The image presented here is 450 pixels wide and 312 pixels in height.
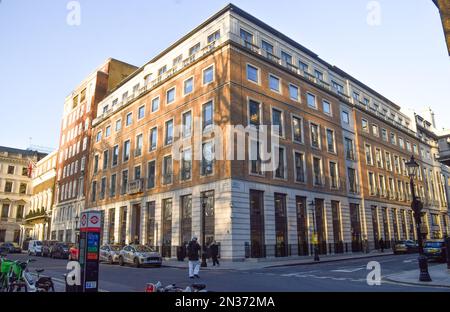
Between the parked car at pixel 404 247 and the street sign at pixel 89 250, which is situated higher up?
the street sign at pixel 89 250

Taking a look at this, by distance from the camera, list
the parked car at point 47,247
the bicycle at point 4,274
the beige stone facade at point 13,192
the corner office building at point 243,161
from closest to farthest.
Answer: the bicycle at point 4,274 → the corner office building at point 243,161 → the parked car at point 47,247 → the beige stone facade at point 13,192

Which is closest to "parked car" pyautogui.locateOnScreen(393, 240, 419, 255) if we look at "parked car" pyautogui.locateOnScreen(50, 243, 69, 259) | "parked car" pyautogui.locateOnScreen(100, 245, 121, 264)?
"parked car" pyautogui.locateOnScreen(100, 245, 121, 264)

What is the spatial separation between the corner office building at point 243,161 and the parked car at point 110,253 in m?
5.73

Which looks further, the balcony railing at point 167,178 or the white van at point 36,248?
the white van at point 36,248

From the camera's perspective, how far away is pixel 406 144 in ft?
183

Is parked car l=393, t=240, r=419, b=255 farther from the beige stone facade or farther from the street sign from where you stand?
the beige stone facade

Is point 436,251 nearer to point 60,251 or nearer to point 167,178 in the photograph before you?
point 167,178

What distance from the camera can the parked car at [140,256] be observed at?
860 inches

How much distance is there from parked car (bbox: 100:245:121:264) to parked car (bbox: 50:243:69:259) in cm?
706

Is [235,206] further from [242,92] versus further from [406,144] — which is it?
[406,144]

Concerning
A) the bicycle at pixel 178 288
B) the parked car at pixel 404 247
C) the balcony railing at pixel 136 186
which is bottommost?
A: the parked car at pixel 404 247

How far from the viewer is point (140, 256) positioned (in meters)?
21.9

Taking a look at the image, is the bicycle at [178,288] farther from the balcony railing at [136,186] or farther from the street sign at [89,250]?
the balcony railing at [136,186]

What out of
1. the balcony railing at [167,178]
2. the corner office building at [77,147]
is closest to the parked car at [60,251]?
the balcony railing at [167,178]
